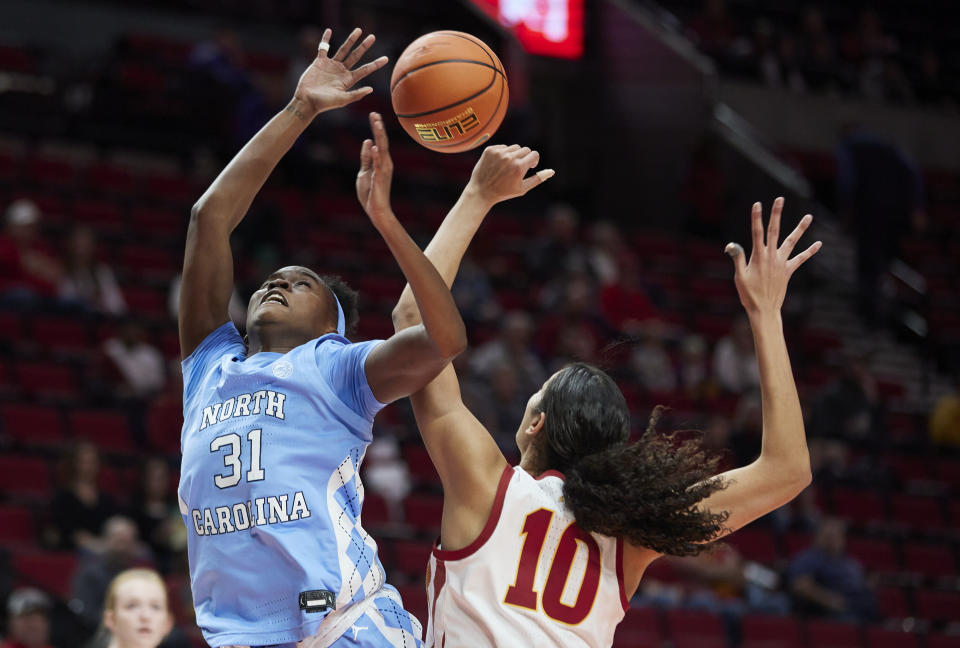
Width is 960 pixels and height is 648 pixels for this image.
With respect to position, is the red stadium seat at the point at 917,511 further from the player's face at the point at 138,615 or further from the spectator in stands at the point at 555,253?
the player's face at the point at 138,615

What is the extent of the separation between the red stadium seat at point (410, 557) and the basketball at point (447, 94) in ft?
15.3

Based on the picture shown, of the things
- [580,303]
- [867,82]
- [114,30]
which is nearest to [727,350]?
[580,303]

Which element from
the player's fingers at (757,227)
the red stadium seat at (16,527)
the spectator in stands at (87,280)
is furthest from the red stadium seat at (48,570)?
the player's fingers at (757,227)

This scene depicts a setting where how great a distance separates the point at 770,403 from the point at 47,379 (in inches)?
255

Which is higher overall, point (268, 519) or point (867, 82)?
point (867, 82)

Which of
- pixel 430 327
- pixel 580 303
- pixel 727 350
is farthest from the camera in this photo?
pixel 727 350

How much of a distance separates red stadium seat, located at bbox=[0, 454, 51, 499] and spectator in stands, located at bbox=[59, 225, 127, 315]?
5.81ft

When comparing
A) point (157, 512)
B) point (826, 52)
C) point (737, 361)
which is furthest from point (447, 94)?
point (826, 52)

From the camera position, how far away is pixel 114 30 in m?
15.1

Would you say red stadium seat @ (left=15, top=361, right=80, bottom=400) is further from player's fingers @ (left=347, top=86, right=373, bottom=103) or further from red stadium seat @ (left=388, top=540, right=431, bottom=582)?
player's fingers @ (left=347, top=86, right=373, bottom=103)

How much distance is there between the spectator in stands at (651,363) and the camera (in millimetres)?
10742

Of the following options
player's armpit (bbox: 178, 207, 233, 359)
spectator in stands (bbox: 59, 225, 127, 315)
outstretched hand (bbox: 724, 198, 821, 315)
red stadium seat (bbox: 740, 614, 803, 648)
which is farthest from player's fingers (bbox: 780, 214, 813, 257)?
spectator in stands (bbox: 59, 225, 127, 315)

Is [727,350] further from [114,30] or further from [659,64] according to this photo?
[114,30]

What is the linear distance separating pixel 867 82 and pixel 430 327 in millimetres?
15067
